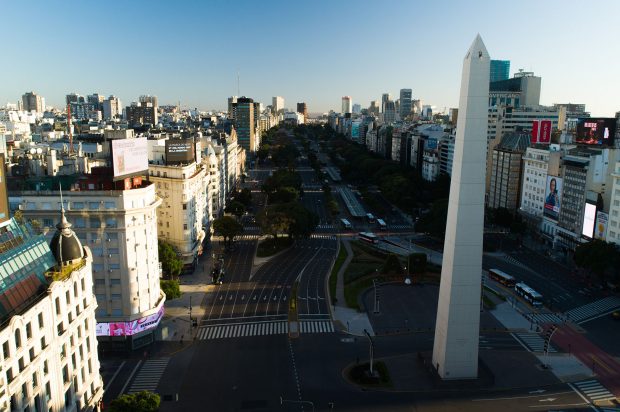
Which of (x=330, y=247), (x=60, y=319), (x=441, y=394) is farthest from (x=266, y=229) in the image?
(x=60, y=319)

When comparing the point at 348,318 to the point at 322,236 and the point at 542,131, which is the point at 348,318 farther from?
the point at 542,131

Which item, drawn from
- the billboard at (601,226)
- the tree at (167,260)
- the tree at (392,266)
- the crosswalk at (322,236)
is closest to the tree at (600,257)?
the billboard at (601,226)

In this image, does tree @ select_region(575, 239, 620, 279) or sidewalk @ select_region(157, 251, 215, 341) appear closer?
sidewalk @ select_region(157, 251, 215, 341)

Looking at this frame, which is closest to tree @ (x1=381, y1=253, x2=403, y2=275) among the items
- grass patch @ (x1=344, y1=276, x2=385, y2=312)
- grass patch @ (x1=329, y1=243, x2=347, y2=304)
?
grass patch @ (x1=344, y1=276, x2=385, y2=312)

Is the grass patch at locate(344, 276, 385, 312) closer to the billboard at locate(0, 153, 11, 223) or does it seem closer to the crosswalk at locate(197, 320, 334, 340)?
the crosswalk at locate(197, 320, 334, 340)

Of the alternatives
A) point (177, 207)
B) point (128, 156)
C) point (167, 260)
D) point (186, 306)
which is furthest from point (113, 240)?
point (177, 207)

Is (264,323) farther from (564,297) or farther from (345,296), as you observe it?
(564,297)
